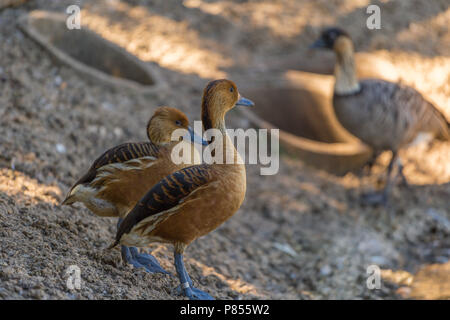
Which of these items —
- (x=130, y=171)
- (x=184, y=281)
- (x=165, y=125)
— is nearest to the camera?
(x=184, y=281)

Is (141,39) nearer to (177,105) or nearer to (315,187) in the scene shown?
(177,105)

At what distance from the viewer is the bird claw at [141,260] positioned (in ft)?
11.8

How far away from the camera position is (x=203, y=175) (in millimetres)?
3180

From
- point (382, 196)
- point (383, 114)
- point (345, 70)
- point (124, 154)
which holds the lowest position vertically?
point (382, 196)

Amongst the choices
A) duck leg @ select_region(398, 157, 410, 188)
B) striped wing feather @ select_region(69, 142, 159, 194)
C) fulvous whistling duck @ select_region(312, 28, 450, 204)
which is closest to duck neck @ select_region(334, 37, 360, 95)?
fulvous whistling duck @ select_region(312, 28, 450, 204)

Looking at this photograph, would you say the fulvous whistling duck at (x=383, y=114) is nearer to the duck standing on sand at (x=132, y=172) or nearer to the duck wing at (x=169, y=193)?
the duck standing on sand at (x=132, y=172)

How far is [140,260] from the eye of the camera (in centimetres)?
368

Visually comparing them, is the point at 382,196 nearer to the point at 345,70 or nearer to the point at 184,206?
the point at 345,70

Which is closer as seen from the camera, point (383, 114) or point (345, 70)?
point (383, 114)

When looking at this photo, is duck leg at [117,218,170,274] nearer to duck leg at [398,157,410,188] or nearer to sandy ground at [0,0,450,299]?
sandy ground at [0,0,450,299]

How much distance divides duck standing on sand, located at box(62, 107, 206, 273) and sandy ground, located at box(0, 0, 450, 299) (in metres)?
0.29

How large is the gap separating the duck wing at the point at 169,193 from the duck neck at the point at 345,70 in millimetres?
3814

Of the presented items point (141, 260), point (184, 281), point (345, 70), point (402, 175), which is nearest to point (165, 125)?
point (141, 260)

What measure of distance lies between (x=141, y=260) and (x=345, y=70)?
4101 millimetres
